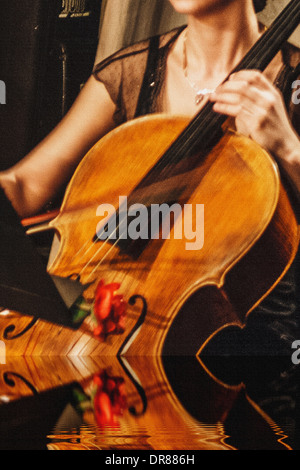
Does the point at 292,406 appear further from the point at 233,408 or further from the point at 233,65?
the point at 233,65

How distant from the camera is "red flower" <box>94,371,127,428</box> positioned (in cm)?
90

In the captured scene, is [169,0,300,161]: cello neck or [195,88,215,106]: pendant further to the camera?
[195,88,215,106]: pendant

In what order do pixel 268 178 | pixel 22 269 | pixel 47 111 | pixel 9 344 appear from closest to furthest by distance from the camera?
pixel 22 269 < pixel 268 178 < pixel 9 344 < pixel 47 111

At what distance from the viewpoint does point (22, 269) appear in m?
1.24

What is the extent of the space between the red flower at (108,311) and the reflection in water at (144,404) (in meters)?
0.08

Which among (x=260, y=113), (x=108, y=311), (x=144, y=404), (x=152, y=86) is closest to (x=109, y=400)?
(x=144, y=404)

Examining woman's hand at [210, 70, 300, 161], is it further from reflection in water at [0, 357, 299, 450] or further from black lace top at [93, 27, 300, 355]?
reflection in water at [0, 357, 299, 450]

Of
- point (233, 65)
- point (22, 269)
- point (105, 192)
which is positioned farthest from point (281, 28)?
point (22, 269)

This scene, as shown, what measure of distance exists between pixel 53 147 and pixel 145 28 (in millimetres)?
497

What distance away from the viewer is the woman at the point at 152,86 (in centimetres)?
165

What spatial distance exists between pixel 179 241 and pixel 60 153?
53cm
